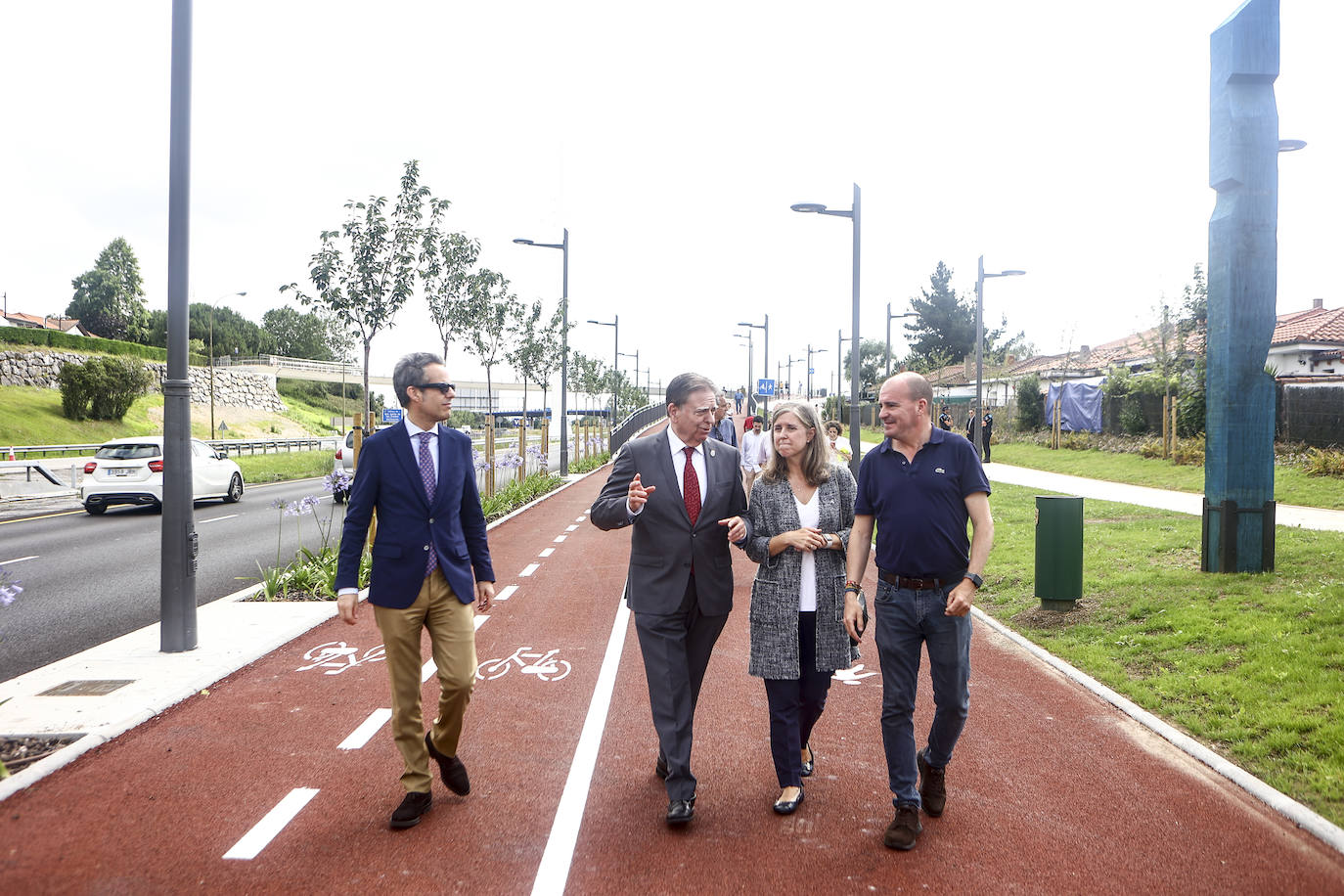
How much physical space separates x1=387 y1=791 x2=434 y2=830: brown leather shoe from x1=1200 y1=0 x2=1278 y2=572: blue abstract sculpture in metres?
7.81

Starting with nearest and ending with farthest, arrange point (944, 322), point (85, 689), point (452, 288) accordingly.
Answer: point (85, 689), point (452, 288), point (944, 322)

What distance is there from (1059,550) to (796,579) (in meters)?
4.83

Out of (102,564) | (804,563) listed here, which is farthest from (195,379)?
(804,563)

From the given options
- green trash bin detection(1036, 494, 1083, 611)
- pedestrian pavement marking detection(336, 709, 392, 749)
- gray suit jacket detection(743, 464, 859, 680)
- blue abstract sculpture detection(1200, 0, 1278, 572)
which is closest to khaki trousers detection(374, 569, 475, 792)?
pedestrian pavement marking detection(336, 709, 392, 749)

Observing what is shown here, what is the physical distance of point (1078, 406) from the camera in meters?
32.3

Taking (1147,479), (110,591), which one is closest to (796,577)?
(110,591)

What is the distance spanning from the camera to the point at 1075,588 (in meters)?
8.12

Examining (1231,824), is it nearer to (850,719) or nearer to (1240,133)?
(850,719)

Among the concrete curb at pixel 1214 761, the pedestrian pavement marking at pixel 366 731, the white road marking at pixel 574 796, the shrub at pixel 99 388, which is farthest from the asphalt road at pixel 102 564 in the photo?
the shrub at pixel 99 388

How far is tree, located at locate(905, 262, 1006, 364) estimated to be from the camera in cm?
7806

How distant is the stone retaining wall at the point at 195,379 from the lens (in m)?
51.7

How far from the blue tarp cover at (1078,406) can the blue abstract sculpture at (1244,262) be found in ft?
76.0

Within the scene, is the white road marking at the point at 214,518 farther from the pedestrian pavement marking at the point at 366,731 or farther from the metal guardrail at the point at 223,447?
the pedestrian pavement marking at the point at 366,731

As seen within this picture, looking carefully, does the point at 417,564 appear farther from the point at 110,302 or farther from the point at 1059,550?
the point at 110,302
